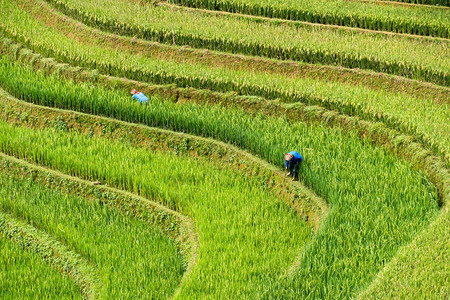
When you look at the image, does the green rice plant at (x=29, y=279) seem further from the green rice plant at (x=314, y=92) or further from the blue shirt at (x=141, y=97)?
the green rice plant at (x=314, y=92)

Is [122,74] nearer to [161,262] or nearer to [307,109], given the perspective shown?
[307,109]

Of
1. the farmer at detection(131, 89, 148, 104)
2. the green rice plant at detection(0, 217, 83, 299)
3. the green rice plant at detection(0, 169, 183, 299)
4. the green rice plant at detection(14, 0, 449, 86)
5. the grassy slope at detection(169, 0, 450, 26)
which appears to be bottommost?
the green rice plant at detection(0, 217, 83, 299)

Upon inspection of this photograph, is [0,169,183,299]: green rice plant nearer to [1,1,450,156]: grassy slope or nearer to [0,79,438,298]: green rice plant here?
[0,79,438,298]: green rice plant

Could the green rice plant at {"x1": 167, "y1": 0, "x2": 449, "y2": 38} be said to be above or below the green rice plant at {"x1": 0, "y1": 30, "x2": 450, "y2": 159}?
above

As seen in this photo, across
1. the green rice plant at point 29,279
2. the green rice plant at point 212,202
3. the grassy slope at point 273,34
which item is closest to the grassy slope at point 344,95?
the grassy slope at point 273,34

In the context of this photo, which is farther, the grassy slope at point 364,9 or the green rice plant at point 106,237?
the grassy slope at point 364,9

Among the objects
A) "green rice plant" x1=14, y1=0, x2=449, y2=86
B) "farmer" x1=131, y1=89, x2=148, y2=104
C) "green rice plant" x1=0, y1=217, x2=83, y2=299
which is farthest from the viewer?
"green rice plant" x1=14, y1=0, x2=449, y2=86

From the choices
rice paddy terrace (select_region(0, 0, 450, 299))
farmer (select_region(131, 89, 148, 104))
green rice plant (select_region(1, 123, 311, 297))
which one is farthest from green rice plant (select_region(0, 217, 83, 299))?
farmer (select_region(131, 89, 148, 104))
